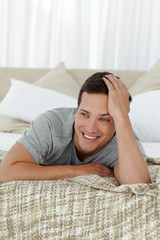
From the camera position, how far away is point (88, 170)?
1.36 metres

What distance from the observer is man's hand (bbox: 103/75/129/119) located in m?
1.36

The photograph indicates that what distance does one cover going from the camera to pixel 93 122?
138 cm

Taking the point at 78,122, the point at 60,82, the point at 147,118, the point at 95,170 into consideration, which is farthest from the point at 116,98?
the point at 60,82

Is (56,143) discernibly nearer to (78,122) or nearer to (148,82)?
(78,122)

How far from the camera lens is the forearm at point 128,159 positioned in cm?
130

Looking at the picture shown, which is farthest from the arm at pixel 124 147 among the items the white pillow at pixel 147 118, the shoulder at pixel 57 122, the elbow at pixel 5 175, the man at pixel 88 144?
the white pillow at pixel 147 118

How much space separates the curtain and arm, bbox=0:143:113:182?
2.53m

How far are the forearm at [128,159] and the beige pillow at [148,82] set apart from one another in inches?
55.8

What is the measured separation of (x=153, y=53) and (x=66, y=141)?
8.24 feet

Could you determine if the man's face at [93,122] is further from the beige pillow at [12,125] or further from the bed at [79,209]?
the beige pillow at [12,125]

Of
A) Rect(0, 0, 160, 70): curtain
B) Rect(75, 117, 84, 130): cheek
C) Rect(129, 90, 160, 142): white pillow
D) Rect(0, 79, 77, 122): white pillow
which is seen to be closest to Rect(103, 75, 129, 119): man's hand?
Rect(75, 117, 84, 130): cheek

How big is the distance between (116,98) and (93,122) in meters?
0.13

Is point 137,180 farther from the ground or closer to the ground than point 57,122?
closer to the ground

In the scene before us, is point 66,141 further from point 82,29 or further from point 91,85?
point 82,29
